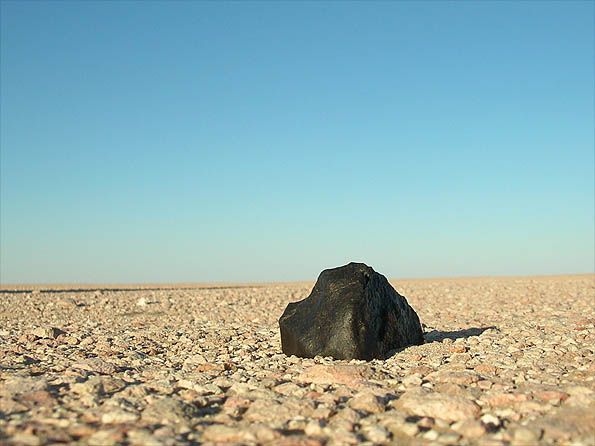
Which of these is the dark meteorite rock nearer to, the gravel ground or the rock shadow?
the gravel ground

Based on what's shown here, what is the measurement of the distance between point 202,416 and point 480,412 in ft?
6.98

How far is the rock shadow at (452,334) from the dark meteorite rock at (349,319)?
3.22 feet

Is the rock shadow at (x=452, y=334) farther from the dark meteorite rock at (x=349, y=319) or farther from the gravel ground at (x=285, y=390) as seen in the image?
the dark meteorite rock at (x=349, y=319)

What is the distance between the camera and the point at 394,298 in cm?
893

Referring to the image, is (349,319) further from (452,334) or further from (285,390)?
(452,334)

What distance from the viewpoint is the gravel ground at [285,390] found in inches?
174

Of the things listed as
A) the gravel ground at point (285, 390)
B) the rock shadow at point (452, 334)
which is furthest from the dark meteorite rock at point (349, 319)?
the rock shadow at point (452, 334)

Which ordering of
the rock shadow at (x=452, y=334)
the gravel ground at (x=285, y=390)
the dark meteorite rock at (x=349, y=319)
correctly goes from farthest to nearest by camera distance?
the rock shadow at (x=452, y=334) → the dark meteorite rock at (x=349, y=319) → the gravel ground at (x=285, y=390)

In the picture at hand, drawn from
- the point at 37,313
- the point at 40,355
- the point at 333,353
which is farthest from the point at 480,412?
the point at 37,313

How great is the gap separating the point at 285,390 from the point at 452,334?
5411 mm

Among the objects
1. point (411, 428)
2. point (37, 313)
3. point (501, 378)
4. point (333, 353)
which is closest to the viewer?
point (411, 428)

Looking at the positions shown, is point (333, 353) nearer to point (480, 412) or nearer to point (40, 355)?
point (480, 412)

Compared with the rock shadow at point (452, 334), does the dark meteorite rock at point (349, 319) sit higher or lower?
higher

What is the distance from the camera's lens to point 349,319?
26.1ft
